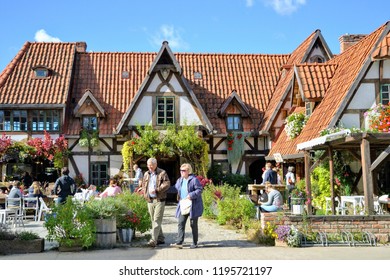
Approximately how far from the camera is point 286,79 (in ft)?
76.7

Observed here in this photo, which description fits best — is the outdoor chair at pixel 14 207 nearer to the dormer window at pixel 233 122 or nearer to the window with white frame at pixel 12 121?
the window with white frame at pixel 12 121

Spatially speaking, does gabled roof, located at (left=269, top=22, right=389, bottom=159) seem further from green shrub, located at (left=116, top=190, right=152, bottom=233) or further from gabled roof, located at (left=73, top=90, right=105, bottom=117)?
gabled roof, located at (left=73, top=90, right=105, bottom=117)

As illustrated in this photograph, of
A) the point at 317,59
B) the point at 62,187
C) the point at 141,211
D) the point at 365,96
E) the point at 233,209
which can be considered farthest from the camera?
the point at 317,59

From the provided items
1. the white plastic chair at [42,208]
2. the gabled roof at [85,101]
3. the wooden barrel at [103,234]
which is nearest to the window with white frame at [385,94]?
the wooden barrel at [103,234]

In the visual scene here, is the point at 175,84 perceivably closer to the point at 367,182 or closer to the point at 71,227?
the point at 367,182

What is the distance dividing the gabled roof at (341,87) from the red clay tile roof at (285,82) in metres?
2.47

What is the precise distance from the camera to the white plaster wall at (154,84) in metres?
22.5

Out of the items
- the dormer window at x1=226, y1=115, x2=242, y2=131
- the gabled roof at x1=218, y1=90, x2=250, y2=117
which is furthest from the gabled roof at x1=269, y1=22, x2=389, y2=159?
the dormer window at x1=226, y1=115, x2=242, y2=131

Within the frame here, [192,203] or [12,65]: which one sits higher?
[12,65]

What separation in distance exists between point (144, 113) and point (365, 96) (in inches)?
386

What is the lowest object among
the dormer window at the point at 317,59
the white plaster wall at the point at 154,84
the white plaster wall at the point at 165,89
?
the white plaster wall at the point at 165,89

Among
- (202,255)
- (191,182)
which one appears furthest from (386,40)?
(202,255)

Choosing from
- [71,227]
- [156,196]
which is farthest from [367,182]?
[71,227]

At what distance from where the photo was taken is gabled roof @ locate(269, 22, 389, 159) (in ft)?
54.2
